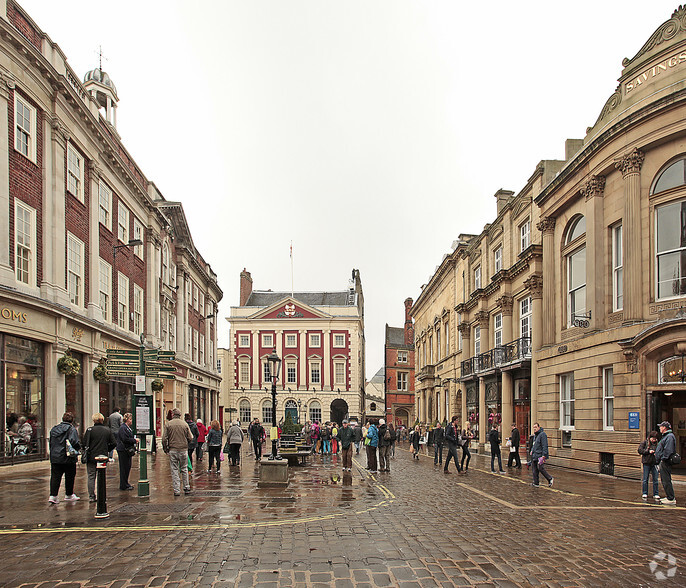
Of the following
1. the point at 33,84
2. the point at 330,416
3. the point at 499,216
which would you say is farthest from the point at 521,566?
the point at 330,416

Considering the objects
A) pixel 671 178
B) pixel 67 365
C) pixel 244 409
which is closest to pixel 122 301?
pixel 67 365

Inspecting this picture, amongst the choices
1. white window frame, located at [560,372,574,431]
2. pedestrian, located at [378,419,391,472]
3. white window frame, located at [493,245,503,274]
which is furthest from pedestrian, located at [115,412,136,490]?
white window frame, located at [493,245,503,274]

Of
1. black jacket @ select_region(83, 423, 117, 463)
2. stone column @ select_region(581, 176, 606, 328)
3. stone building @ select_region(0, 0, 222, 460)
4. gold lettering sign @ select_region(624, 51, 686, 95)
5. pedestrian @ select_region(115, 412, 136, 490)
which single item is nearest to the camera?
black jacket @ select_region(83, 423, 117, 463)

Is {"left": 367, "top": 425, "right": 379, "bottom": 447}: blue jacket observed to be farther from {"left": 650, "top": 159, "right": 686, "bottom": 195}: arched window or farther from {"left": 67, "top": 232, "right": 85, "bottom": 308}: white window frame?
{"left": 67, "top": 232, "right": 85, "bottom": 308}: white window frame

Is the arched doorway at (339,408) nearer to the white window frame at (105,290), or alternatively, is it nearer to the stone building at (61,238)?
the stone building at (61,238)

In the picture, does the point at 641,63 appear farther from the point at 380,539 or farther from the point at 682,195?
the point at 380,539

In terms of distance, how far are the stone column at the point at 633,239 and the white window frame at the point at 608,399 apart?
2.09m

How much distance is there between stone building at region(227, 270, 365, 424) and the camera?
2904 inches

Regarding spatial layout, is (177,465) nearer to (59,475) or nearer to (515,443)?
(59,475)

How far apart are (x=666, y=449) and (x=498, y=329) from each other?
761 inches

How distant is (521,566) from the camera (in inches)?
281

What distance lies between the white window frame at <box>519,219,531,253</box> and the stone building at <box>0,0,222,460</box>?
1639 cm

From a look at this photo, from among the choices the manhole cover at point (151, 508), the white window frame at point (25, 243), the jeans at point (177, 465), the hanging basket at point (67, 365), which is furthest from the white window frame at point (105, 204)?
the manhole cover at point (151, 508)

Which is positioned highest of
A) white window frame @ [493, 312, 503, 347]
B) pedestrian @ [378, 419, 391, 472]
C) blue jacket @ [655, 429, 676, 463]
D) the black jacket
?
white window frame @ [493, 312, 503, 347]
